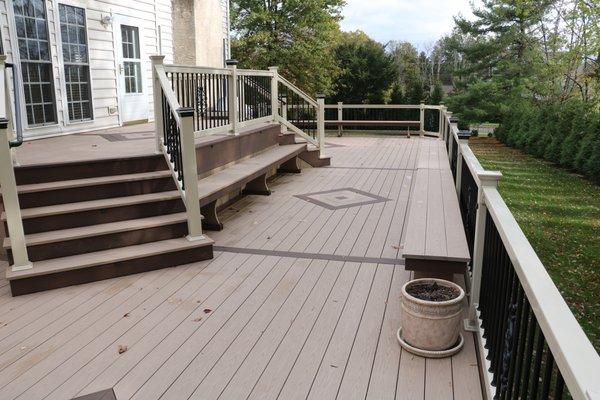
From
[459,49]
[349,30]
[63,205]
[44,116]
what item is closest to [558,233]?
[63,205]

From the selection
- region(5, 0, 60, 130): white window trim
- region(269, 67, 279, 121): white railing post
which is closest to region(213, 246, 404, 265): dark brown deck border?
region(5, 0, 60, 130): white window trim

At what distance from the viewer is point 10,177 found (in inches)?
134

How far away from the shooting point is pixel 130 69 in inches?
346

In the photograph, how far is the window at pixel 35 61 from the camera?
6.32 meters

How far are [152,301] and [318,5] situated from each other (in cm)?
1824

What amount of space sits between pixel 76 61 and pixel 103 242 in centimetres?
444

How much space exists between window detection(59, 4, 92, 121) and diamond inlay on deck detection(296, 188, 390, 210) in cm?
359

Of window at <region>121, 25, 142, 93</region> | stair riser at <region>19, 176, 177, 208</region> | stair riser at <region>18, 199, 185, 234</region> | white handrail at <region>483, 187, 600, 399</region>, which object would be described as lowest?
stair riser at <region>18, 199, 185, 234</region>

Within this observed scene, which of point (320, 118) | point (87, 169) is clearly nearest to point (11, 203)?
point (87, 169)

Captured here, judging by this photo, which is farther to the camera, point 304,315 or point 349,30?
point 349,30

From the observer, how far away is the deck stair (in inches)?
146

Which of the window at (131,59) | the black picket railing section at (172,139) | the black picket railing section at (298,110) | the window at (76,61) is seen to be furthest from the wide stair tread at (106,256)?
the window at (131,59)

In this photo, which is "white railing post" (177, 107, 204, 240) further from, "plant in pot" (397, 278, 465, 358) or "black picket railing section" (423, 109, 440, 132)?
"black picket railing section" (423, 109, 440, 132)

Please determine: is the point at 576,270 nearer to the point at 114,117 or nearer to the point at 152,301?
the point at 152,301
